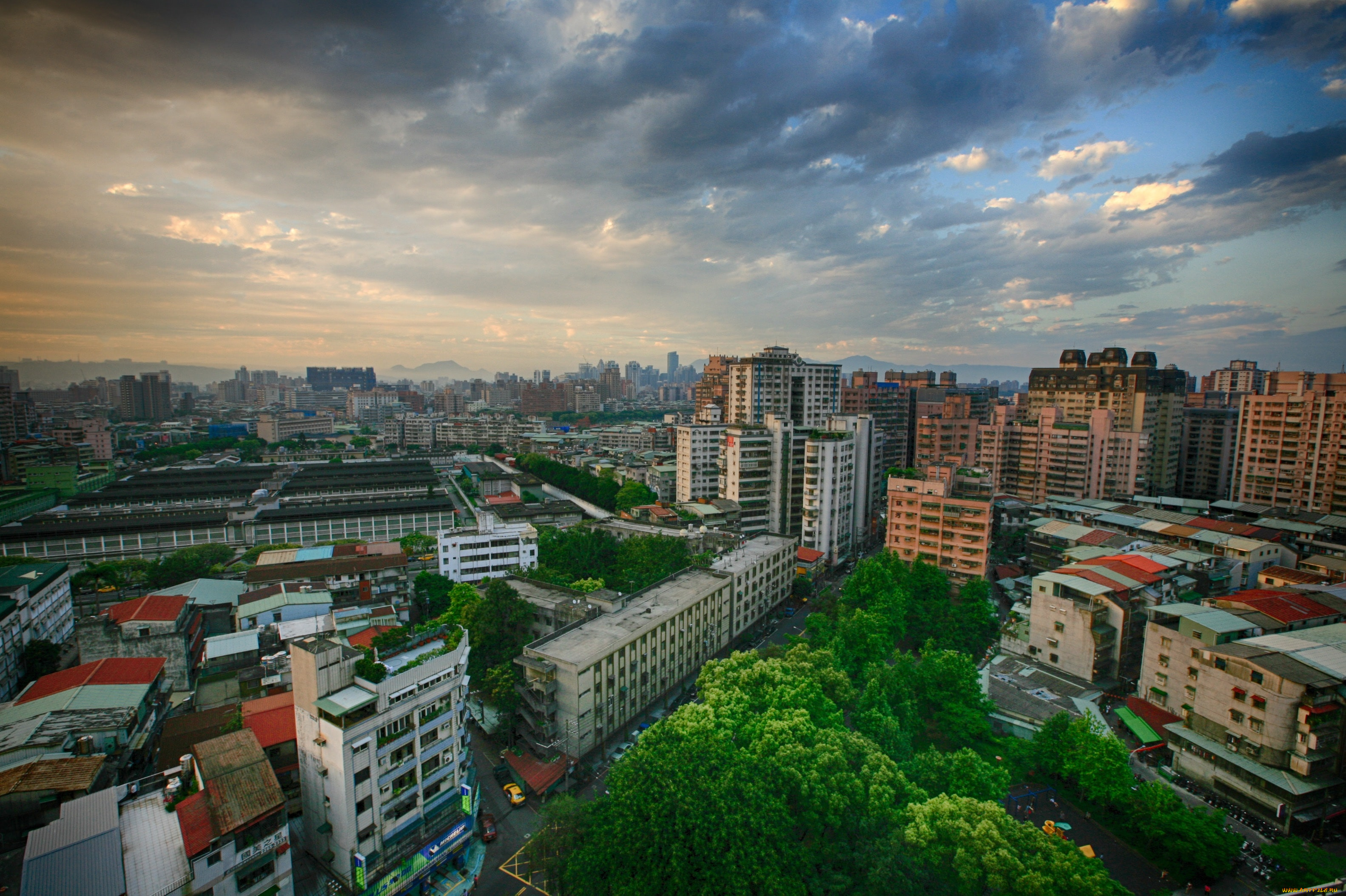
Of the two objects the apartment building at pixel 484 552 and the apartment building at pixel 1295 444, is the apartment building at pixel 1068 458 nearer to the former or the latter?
the apartment building at pixel 1295 444

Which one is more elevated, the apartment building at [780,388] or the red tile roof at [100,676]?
the apartment building at [780,388]

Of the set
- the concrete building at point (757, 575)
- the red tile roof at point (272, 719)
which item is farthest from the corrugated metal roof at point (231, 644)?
the concrete building at point (757, 575)

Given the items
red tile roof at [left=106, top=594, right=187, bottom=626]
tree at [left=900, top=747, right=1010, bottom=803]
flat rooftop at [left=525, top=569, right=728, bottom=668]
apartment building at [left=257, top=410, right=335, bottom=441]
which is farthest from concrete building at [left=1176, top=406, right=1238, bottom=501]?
apartment building at [left=257, top=410, right=335, bottom=441]

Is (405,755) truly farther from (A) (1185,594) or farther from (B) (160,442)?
(B) (160,442)

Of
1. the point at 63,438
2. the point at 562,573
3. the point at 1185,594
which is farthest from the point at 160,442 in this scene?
the point at 1185,594

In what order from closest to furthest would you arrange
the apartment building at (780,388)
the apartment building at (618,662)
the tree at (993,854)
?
the tree at (993,854) < the apartment building at (618,662) < the apartment building at (780,388)

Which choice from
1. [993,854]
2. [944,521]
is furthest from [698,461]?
[993,854]
